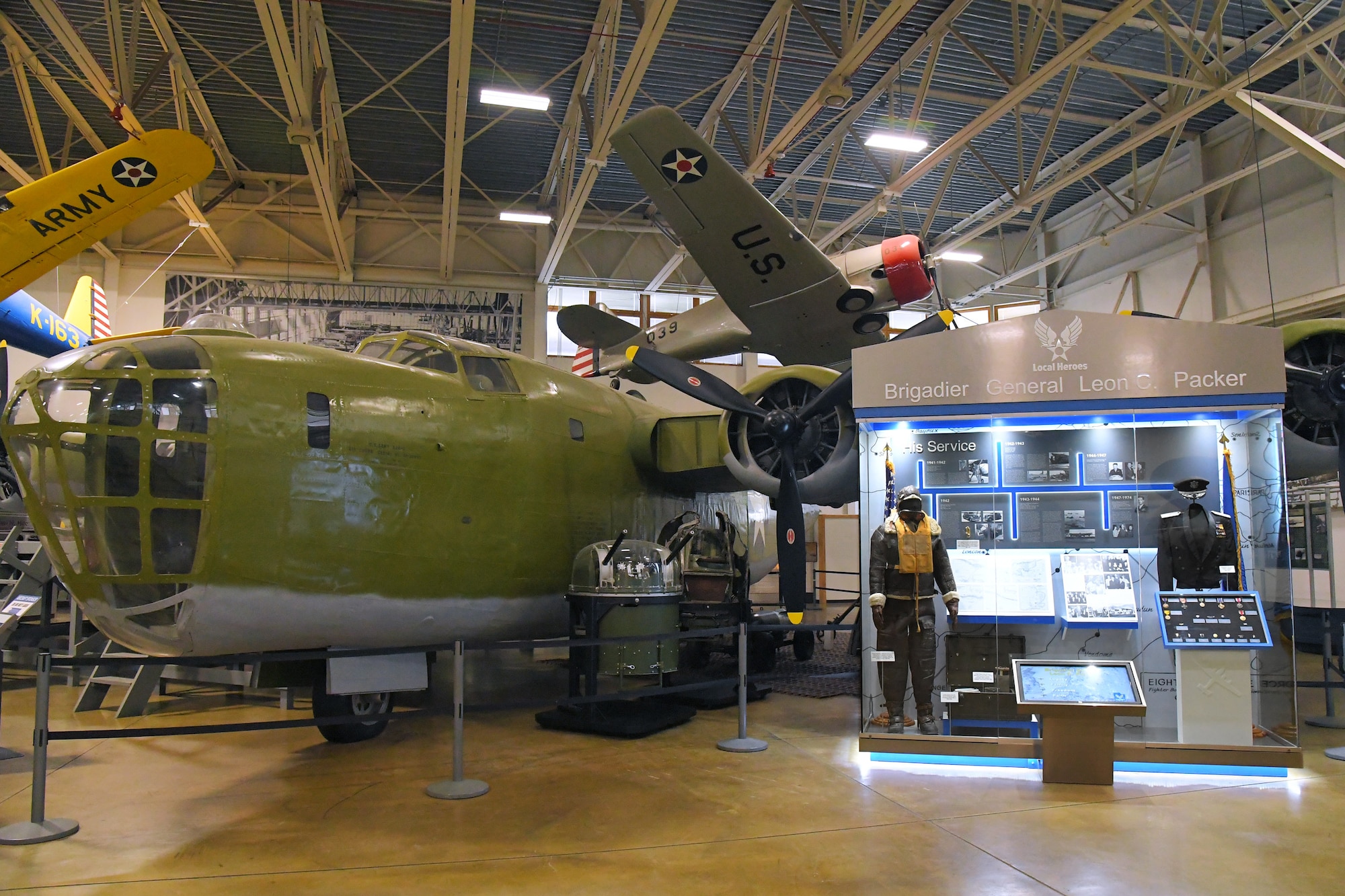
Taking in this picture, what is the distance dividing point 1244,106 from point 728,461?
10131 mm

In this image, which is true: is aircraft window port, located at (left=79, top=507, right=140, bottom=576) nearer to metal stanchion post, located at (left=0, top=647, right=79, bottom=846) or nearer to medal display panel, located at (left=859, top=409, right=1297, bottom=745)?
metal stanchion post, located at (left=0, top=647, right=79, bottom=846)

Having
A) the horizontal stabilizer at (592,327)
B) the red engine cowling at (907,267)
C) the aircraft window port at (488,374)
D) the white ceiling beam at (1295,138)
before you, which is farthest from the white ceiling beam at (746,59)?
the aircraft window port at (488,374)

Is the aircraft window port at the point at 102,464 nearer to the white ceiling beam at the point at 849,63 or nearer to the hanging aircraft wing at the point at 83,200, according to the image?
the hanging aircraft wing at the point at 83,200

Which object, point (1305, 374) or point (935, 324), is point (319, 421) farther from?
point (1305, 374)

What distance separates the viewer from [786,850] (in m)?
5.11

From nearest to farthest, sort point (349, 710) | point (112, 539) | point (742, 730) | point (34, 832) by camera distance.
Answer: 1. point (34, 832)
2. point (112, 539)
3. point (349, 710)
4. point (742, 730)

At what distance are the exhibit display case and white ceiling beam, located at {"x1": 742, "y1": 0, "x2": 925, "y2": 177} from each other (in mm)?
5431

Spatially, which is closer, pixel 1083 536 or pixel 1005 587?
pixel 1005 587

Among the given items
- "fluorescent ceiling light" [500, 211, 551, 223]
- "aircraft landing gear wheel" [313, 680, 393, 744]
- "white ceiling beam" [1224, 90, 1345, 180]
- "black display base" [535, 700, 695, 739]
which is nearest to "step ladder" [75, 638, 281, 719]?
"aircraft landing gear wheel" [313, 680, 393, 744]

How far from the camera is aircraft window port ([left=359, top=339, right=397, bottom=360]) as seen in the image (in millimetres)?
8148

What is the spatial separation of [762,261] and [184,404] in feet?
24.3

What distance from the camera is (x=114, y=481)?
5.78m

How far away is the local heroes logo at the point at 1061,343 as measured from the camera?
7.21 metres

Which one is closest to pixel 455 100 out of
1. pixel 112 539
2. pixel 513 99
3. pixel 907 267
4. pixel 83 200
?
pixel 513 99
